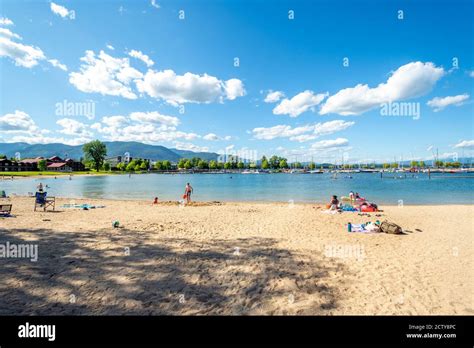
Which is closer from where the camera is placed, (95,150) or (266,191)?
(266,191)

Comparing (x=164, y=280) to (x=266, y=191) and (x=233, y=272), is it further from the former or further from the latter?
(x=266, y=191)

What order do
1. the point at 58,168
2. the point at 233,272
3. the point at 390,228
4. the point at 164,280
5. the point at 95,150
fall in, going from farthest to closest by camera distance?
the point at 95,150 < the point at 58,168 < the point at 390,228 < the point at 233,272 < the point at 164,280

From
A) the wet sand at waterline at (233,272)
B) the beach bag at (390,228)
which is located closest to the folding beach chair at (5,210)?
the wet sand at waterline at (233,272)

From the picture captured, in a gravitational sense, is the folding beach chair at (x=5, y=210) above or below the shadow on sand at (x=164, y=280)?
above

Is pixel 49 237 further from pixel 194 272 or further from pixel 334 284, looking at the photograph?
pixel 334 284

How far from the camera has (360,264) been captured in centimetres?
793

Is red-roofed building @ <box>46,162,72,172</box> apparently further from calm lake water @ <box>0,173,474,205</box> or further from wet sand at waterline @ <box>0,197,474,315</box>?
wet sand at waterline @ <box>0,197,474,315</box>

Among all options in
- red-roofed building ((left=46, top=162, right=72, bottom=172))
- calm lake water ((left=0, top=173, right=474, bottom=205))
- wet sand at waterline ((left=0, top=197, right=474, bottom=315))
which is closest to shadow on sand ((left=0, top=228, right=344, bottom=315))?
wet sand at waterline ((left=0, top=197, right=474, bottom=315))

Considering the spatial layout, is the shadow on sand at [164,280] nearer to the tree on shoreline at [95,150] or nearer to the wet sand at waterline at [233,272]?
the wet sand at waterline at [233,272]

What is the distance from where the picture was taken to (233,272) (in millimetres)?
7059

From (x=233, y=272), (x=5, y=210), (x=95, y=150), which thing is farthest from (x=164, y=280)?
(x=95, y=150)

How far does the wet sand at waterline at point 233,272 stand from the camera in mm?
5305
